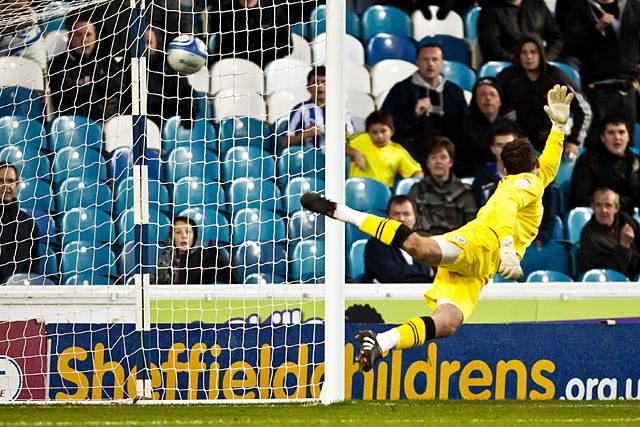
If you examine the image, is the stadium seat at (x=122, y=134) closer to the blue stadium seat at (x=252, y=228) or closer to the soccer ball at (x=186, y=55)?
the blue stadium seat at (x=252, y=228)

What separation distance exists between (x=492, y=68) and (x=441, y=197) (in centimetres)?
178

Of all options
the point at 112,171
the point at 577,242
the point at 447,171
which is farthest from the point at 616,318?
the point at 112,171

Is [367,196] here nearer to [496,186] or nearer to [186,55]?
[496,186]

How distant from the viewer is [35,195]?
9688 mm

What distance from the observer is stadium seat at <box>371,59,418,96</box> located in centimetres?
1105

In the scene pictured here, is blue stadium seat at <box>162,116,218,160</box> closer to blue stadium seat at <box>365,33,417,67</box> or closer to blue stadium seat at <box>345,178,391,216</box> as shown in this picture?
blue stadium seat at <box>345,178,391,216</box>

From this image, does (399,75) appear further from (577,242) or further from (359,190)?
(577,242)

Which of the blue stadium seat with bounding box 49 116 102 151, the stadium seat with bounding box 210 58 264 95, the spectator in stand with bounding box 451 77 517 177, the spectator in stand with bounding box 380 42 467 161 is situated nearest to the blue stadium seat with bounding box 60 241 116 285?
the blue stadium seat with bounding box 49 116 102 151

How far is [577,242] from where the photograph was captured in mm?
10367

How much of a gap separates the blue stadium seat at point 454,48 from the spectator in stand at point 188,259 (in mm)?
3403

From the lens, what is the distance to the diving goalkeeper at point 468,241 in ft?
22.1

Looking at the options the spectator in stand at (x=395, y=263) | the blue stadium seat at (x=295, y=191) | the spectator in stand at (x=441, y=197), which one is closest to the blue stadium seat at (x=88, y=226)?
the blue stadium seat at (x=295, y=191)

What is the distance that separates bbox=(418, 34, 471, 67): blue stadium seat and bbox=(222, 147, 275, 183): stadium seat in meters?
2.30

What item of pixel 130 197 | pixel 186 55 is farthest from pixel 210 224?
pixel 186 55
